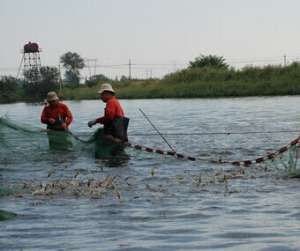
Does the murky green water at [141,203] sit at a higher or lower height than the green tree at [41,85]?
lower

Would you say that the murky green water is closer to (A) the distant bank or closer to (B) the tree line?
(A) the distant bank

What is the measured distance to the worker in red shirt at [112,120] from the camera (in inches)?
623

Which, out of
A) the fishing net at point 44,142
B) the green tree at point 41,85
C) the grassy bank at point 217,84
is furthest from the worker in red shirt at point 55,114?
the green tree at point 41,85

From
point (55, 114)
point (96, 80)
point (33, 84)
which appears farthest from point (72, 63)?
point (55, 114)

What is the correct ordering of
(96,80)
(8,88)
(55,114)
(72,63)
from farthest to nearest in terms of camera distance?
(72,63) < (96,80) < (8,88) < (55,114)

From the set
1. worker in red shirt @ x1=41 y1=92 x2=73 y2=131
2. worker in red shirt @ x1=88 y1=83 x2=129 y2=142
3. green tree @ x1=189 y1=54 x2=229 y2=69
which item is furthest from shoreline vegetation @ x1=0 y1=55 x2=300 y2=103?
worker in red shirt @ x1=88 y1=83 x2=129 y2=142

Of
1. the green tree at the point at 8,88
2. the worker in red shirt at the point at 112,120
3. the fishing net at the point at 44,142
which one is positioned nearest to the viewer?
the fishing net at the point at 44,142

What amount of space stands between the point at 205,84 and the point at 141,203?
54.9 meters

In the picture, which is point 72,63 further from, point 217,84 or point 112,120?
point 112,120

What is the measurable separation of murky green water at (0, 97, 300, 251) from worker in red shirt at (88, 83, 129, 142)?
0.56m

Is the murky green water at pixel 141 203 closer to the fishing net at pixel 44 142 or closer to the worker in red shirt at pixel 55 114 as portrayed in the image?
the fishing net at pixel 44 142

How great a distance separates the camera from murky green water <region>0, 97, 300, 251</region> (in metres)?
8.42

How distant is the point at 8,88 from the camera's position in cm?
7938

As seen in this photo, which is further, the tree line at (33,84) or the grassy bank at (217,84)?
the tree line at (33,84)
